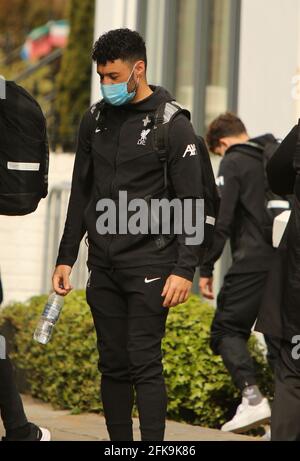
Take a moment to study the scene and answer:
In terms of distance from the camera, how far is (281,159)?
5.25 metres

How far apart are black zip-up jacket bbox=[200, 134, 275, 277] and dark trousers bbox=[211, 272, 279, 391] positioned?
84 mm

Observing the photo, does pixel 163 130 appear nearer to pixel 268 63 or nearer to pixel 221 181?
pixel 221 181

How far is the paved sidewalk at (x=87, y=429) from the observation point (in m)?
7.29

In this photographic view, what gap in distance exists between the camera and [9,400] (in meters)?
5.83

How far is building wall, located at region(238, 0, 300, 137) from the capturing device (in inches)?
349

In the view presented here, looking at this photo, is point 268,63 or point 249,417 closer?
point 249,417

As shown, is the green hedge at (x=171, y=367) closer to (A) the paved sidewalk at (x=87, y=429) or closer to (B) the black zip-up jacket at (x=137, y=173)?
(A) the paved sidewalk at (x=87, y=429)

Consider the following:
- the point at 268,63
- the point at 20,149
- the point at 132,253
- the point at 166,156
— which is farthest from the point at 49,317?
the point at 268,63

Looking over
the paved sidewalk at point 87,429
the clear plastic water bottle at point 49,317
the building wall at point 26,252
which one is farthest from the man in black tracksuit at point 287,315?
the building wall at point 26,252

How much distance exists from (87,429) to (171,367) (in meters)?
0.75

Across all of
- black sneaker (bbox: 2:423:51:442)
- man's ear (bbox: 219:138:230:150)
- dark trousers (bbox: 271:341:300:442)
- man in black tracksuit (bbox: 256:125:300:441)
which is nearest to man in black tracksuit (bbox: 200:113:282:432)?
man's ear (bbox: 219:138:230:150)

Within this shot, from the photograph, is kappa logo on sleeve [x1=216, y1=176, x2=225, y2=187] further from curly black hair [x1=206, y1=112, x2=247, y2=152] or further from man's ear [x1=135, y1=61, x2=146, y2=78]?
man's ear [x1=135, y1=61, x2=146, y2=78]
